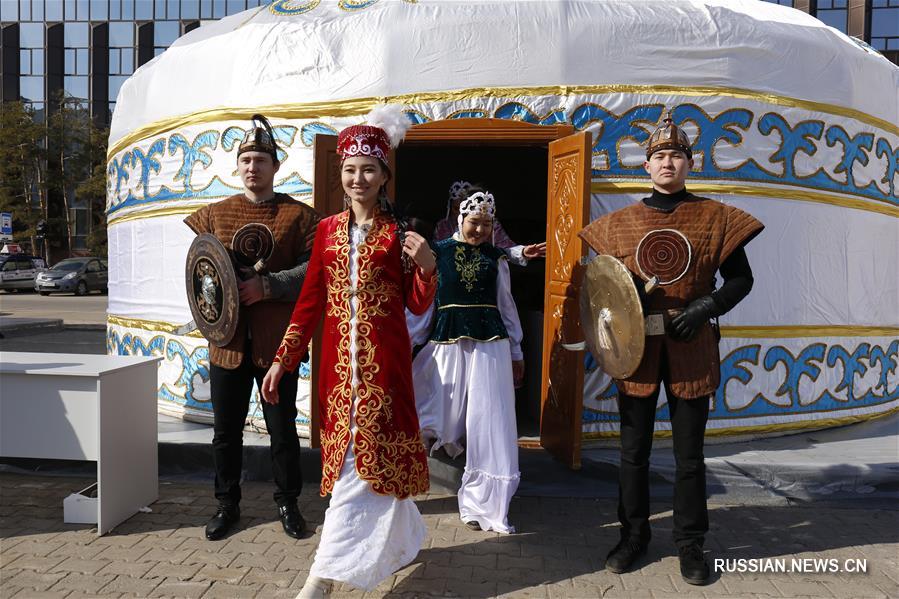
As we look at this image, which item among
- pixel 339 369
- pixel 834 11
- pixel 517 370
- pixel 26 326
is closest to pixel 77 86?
pixel 26 326

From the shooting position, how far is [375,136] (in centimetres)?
262

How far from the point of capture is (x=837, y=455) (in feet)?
13.4

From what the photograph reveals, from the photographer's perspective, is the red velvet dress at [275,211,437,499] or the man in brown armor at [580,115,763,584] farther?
the man in brown armor at [580,115,763,584]

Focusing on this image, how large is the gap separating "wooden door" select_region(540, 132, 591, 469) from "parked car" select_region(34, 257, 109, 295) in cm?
1983

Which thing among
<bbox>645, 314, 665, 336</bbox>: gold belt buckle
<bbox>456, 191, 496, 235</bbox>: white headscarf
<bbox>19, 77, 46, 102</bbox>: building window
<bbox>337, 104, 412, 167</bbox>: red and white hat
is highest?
<bbox>19, 77, 46, 102</bbox>: building window

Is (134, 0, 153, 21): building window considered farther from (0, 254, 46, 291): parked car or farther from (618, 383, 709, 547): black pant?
(618, 383, 709, 547): black pant

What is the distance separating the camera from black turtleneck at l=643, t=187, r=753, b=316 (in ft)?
9.07

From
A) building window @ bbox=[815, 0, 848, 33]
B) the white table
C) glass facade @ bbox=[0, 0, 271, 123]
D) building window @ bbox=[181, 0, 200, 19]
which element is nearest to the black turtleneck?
the white table

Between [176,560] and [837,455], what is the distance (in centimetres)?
355

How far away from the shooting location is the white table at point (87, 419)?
3242 mm

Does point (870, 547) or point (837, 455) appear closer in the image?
point (870, 547)

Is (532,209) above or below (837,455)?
above

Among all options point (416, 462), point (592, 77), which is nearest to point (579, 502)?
point (416, 462)

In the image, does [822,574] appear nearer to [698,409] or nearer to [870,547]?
[870,547]
